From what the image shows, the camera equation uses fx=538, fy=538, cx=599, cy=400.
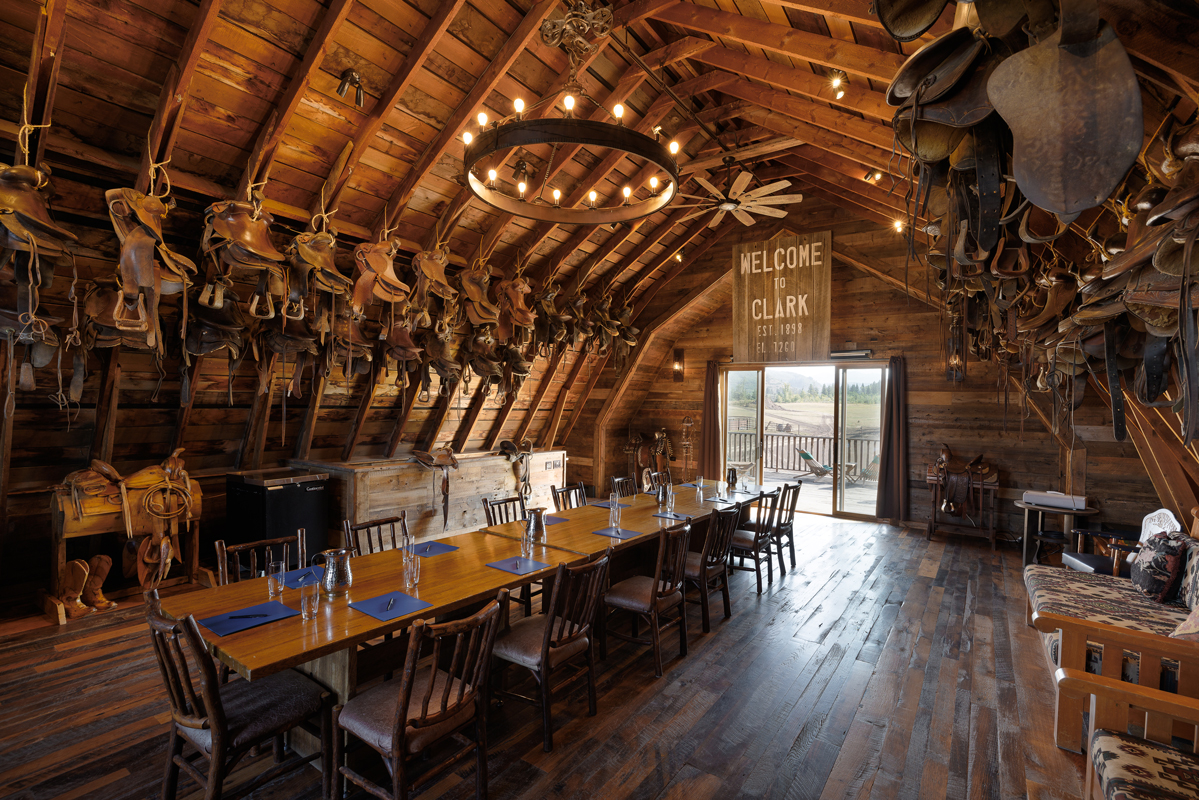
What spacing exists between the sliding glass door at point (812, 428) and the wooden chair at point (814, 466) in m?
0.02

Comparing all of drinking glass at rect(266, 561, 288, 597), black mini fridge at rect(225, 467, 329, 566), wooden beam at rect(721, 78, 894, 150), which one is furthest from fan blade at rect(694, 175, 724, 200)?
black mini fridge at rect(225, 467, 329, 566)

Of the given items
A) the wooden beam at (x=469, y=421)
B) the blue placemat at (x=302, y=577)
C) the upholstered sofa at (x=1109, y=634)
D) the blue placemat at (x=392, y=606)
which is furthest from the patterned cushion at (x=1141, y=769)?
the wooden beam at (x=469, y=421)

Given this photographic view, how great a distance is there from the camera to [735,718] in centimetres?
300

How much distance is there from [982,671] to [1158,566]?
1269mm

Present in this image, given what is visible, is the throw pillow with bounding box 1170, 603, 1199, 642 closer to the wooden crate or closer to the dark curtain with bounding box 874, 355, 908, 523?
the wooden crate

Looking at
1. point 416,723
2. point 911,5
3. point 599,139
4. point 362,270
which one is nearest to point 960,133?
point 911,5

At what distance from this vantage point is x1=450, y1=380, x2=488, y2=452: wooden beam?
696cm

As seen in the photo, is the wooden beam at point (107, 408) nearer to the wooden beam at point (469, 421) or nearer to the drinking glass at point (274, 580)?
the drinking glass at point (274, 580)

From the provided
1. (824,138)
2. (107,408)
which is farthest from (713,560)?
(107,408)

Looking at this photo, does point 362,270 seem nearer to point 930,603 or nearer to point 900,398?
point 930,603

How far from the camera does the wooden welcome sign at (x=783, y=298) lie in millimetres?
5426

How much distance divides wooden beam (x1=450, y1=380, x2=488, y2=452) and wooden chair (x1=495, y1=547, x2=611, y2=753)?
4252mm

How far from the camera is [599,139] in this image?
247cm

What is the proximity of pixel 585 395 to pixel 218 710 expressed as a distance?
7297 mm
